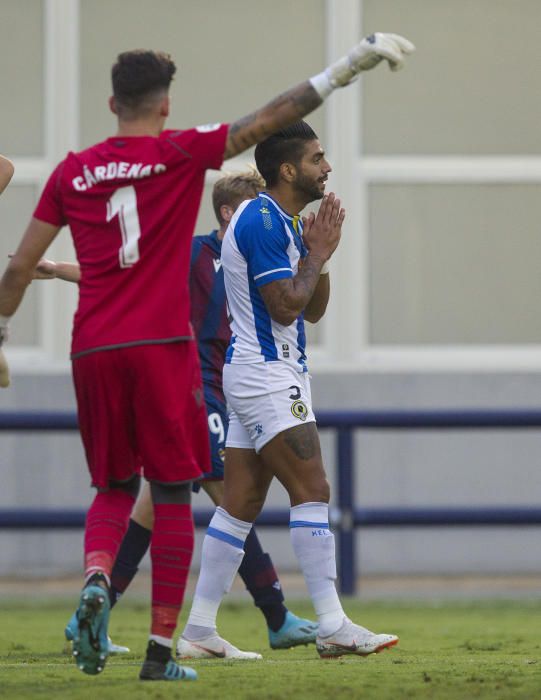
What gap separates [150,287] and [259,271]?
757 mm

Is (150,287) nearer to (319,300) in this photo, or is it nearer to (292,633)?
(319,300)

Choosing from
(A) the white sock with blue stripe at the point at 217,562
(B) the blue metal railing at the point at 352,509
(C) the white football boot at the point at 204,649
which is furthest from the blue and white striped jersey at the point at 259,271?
(B) the blue metal railing at the point at 352,509

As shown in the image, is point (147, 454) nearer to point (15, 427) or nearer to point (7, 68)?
point (15, 427)

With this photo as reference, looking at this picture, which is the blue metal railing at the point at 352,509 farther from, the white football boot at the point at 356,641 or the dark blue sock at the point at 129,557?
the white football boot at the point at 356,641

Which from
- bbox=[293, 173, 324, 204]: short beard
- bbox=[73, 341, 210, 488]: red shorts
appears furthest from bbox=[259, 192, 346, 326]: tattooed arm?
bbox=[73, 341, 210, 488]: red shorts

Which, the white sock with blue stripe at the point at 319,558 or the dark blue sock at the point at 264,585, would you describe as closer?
the white sock with blue stripe at the point at 319,558

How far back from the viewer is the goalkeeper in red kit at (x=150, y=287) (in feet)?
Result: 15.2

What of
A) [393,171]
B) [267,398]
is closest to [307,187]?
[267,398]

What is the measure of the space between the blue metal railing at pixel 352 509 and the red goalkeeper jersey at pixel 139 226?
4327 mm

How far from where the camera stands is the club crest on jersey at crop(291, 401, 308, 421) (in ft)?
17.8

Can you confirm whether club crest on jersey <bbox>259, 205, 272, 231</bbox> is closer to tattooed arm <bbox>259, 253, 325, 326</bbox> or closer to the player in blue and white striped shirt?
the player in blue and white striped shirt

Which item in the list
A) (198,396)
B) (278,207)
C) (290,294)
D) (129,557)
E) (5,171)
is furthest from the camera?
(129,557)

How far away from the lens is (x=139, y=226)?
4.64m

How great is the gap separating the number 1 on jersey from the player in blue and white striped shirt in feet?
2.54
